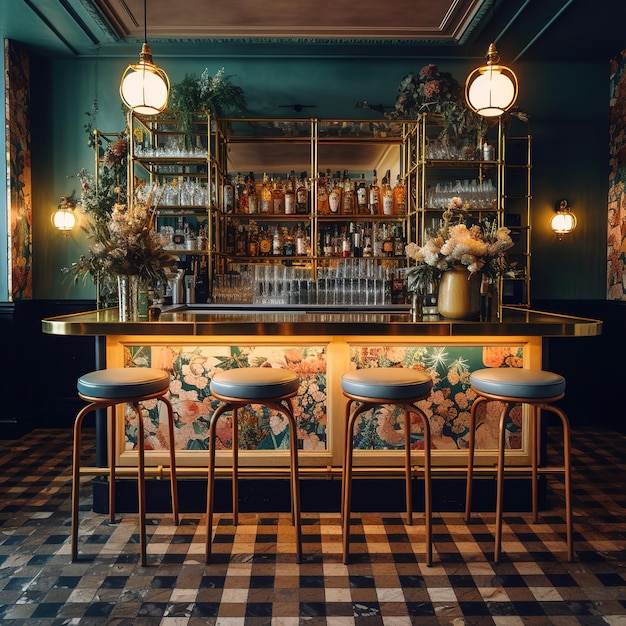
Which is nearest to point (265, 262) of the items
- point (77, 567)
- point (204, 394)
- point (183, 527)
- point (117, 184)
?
point (117, 184)

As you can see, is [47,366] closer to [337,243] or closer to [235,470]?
[337,243]

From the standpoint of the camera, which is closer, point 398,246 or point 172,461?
point 172,461

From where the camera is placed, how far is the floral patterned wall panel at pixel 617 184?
5.29 metres

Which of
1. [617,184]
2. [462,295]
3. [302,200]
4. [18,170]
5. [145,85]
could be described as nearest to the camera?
[462,295]

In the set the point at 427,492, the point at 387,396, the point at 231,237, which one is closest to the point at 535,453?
the point at 427,492

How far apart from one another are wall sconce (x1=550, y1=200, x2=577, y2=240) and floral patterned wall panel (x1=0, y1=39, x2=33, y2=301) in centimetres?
487

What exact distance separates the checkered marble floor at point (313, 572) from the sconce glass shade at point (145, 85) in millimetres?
2532

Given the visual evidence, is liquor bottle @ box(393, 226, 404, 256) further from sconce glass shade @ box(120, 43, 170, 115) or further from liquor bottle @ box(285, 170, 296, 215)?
sconce glass shade @ box(120, 43, 170, 115)

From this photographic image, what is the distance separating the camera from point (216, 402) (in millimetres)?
3322

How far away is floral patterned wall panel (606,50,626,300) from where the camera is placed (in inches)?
208

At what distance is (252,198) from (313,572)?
3772 mm

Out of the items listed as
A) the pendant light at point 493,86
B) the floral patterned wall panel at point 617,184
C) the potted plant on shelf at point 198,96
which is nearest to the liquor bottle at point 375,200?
the potted plant on shelf at point 198,96

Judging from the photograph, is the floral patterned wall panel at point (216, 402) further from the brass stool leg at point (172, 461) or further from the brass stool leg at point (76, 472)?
the brass stool leg at point (76, 472)

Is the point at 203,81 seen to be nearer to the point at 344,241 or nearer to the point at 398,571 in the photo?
the point at 344,241
